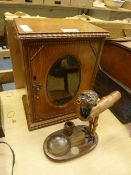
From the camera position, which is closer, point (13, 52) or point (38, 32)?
point (38, 32)

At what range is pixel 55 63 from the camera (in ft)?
1.72

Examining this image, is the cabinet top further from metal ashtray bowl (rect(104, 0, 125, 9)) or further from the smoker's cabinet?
metal ashtray bowl (rect(104, 0, 125, 9))

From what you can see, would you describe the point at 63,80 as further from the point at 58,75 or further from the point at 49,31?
the point at 49,31

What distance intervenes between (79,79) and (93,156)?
10.0 inches

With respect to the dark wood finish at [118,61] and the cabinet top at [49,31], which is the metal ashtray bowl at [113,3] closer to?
the dark wood finish at [118,61]

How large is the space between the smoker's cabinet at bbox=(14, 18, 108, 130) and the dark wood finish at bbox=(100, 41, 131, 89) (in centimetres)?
14

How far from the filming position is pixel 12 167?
0.46 meters

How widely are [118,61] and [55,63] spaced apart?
0.96 feet

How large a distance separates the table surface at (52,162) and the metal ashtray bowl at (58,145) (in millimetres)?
27

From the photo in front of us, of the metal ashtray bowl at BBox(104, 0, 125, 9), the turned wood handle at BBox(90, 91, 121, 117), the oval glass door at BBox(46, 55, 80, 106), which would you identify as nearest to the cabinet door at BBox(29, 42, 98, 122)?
the oval glass door at BBox(46, 55, 80, 106)

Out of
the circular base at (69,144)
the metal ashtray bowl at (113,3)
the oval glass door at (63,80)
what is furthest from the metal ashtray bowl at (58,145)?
the metal ashtray bowl at (113,3)

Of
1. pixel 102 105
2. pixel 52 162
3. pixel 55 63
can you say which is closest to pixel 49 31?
pixel 55 63

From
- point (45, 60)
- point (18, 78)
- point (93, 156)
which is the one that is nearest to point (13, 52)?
point (18, 78)

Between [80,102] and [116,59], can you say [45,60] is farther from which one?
[116,59]
